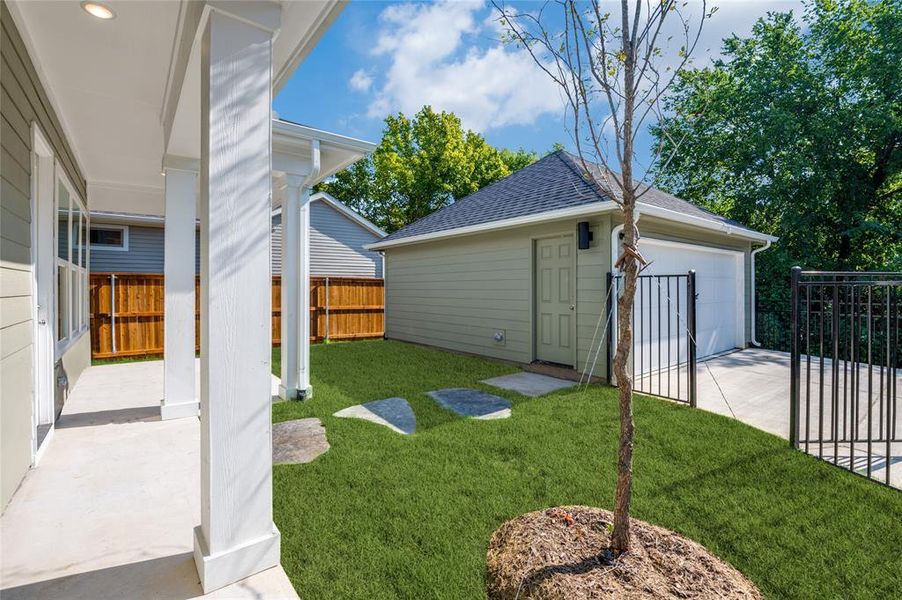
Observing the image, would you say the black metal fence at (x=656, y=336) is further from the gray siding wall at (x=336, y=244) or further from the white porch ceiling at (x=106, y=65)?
the gray siding wall at (x=336, y=244)

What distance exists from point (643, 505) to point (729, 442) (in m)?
1.45

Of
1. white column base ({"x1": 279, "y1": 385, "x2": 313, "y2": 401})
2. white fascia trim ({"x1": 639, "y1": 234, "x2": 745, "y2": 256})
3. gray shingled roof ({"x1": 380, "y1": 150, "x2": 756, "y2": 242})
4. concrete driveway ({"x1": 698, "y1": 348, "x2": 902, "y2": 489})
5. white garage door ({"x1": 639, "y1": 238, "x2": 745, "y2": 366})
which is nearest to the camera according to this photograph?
concrete driveway ({"x1": 698, "y1": 348, "x2": 902, "y2": 489})

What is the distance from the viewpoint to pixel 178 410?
414cm

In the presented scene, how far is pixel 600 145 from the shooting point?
6.77 feet

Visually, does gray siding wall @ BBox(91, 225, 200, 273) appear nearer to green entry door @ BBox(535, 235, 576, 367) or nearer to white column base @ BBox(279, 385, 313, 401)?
white column base @ BBox(279, 385, 313, 401)

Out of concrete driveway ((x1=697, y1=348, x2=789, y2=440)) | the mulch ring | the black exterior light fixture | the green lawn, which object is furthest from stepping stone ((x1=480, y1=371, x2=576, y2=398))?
the mulch ring

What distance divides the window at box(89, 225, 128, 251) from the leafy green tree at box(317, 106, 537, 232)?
12.7m

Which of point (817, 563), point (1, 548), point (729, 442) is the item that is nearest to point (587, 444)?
point (729, 442)

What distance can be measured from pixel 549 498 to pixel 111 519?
2455 mm

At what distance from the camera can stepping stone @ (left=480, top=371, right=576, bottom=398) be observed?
203 inches

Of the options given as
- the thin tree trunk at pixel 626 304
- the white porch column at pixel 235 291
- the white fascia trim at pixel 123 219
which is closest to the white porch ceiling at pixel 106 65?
the white porch column at pixel 235 291

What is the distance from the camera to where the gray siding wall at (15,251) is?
7.48 feet

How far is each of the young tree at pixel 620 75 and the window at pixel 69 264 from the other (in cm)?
420

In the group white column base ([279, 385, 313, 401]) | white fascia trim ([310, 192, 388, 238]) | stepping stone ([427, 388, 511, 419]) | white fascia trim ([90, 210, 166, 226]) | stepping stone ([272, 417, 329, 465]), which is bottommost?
stepping stone ([272, 417, 329, 465])
